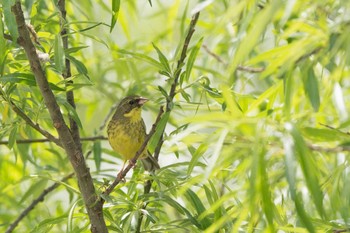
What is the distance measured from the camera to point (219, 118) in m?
2.14

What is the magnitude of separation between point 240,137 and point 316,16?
0.76 metres

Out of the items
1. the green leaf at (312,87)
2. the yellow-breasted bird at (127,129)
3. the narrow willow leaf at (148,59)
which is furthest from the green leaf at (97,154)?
the green leaf at (312,87)

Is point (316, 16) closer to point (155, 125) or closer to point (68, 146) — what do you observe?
point (155, 125)

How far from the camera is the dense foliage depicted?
2127 millimetres

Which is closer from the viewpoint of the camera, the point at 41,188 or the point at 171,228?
the point at 171,228

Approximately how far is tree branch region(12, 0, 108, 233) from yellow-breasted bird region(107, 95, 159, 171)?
4.18ft

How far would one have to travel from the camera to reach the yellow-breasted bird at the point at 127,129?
14.0 feet

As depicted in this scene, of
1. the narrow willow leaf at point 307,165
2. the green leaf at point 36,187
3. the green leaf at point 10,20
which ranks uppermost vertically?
the green leaf at point 10,20

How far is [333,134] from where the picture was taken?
229cm

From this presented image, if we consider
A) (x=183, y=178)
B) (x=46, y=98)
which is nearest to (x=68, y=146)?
(x=46, y=98)

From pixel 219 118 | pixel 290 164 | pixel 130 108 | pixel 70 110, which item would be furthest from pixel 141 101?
pixel 290 164

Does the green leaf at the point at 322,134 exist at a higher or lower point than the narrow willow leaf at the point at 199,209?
higher

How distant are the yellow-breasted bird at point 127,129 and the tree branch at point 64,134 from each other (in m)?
1.27

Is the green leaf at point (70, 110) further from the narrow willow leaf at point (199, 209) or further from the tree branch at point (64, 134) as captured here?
the narrow willow leaf at point (199, 209)
